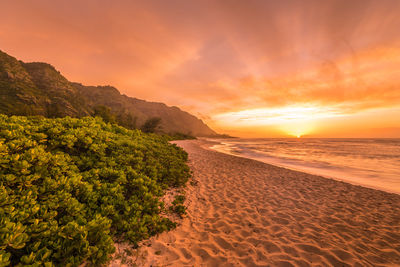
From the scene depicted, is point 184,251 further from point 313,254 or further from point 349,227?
point 349,227

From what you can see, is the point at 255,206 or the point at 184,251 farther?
the point at 255,206

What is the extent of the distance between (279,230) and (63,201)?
5.66 m

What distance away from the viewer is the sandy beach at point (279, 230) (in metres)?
3.62

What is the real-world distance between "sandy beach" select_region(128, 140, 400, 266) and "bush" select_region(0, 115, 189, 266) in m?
0.97

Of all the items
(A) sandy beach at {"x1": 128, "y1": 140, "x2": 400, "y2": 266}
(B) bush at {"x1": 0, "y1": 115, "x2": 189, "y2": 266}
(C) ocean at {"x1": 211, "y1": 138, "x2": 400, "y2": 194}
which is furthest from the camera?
(C) ocean at {"x1": 211, "y1": 138, "x2": 400, "y2": 194}

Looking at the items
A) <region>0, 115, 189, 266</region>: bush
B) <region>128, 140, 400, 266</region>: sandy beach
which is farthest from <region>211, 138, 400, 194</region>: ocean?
<region>0, 115, 189, 266</region>: bush

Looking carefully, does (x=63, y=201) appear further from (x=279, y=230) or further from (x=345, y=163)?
(x=345, y=163)

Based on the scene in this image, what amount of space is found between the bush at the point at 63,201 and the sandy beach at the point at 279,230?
97 cm

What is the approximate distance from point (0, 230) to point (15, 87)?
11502 cm

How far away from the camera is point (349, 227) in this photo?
5082 millimetres

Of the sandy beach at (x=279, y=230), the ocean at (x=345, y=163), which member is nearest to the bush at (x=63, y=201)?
the sandy beach at (x=279, y=230)

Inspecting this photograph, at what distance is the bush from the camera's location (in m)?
2.15

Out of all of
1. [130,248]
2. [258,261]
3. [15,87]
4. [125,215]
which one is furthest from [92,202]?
[15,87]

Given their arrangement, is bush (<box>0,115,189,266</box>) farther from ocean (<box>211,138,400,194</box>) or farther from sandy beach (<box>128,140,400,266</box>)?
ocean (<box>211,138,400,194</box>)
